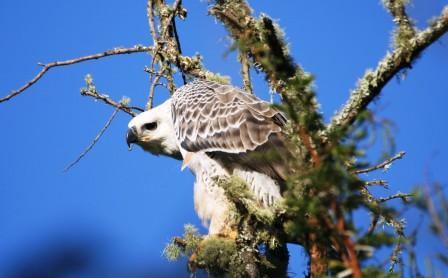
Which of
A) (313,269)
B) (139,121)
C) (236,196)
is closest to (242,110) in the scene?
(139,121)

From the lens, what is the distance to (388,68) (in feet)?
13.6

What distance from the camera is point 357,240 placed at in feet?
7.84

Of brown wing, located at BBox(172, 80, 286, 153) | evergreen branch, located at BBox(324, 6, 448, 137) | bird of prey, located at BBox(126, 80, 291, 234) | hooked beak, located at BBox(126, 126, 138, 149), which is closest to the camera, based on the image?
evergreen branch, located at BBox(324, 6, 448, 137)

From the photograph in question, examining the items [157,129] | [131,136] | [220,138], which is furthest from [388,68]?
[131,136]

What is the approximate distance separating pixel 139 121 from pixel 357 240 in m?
5.54

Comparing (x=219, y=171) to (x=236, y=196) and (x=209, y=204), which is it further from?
(x=236, y=196)

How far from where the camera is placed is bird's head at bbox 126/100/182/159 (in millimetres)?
7715

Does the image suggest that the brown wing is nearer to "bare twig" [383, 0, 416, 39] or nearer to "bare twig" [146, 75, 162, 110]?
"bare twig" [146, 75, 162, 110]

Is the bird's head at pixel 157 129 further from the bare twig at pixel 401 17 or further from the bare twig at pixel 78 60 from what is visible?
the bare twig at pixel 401 17

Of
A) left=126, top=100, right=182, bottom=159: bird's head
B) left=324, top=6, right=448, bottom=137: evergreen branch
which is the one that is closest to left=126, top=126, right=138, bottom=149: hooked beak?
left=126, top=100, right=182, bottom=159: bird's head

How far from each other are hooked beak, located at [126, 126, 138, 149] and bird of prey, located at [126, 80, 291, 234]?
16 centimetres

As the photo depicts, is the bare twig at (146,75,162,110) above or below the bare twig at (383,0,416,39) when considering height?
above

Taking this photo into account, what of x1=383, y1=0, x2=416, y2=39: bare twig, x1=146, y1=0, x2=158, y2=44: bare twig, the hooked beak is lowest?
x1=383, y1=0, x2=416, y2=39: bare twig

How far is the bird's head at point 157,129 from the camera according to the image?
7.71m
